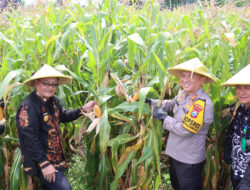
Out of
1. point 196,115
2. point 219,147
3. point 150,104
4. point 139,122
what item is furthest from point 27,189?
point 219,147

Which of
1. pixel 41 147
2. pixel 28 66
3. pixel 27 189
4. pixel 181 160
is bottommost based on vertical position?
pixel 27 189

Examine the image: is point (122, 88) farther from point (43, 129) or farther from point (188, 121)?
point (43, 129)

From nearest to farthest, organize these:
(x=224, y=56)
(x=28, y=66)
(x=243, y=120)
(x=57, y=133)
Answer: (x=243, y=120) < (x=224, y=56) < (x=57, y=133) < (x=28, y=66)

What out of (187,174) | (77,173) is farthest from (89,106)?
(77,173)

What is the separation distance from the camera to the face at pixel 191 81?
1.83 metres

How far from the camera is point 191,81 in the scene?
1831mm

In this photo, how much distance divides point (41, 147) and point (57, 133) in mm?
195

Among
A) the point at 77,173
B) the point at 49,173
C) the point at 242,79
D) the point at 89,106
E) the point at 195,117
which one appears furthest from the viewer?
the point at 77,173

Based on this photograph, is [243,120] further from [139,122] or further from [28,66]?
[28,66]

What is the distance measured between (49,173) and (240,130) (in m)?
1.49

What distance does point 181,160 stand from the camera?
6.48 feet

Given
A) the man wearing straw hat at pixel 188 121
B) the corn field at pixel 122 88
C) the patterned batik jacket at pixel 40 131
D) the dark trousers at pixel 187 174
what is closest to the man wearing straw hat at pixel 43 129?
the patterned batik jacket at pixel 40 131

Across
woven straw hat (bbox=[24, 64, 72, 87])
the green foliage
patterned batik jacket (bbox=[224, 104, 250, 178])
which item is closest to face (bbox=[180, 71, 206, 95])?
patterned batik jacket (bbox=[224, 104, 250, 178])

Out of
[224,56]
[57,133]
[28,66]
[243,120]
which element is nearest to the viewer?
[243,120]
